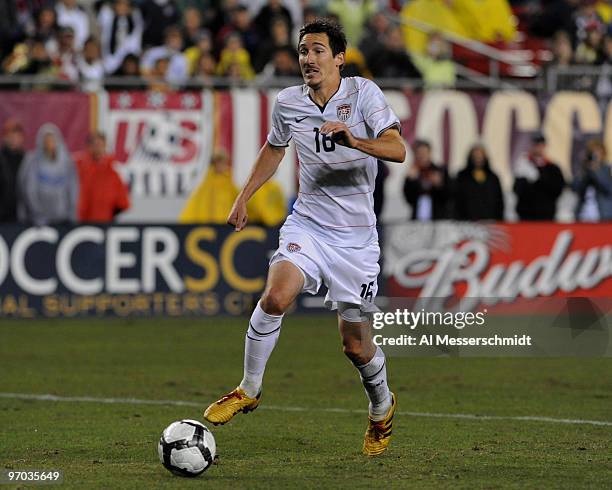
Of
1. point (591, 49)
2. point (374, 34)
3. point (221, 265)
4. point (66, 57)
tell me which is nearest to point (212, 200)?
point (221, 265)

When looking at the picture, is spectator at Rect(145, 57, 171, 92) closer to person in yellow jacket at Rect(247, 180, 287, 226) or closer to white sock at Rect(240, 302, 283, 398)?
person in yellow jacket at Rect(247, 180, 287, 226)

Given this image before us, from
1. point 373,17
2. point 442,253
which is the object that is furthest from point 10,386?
point 373,17

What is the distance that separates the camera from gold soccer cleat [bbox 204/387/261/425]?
7816mm

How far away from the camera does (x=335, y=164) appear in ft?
26.4

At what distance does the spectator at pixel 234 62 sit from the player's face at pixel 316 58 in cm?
1197

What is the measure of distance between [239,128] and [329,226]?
11.7 meters

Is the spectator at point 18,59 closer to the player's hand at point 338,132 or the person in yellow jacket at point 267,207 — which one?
the person in yellow jacket at point 267,207

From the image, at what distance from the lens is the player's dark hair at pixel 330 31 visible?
794 centimetres

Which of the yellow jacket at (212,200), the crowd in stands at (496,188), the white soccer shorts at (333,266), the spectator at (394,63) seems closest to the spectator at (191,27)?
the spectator at (394,63)

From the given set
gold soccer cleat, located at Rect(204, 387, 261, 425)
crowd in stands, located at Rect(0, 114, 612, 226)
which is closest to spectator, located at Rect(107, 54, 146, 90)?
crowd in stands, located at Rect(0, 114, 612, 226)

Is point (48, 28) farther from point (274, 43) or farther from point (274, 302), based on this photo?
point (274, 302)

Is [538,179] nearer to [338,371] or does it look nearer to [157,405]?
[338,371]

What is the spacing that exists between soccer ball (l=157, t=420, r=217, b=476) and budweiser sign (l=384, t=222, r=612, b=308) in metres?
9.89

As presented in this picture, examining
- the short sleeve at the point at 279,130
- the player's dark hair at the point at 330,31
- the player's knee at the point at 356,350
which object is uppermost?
the player's dark hair at the point at 330,31
